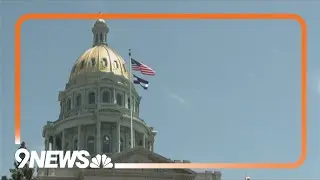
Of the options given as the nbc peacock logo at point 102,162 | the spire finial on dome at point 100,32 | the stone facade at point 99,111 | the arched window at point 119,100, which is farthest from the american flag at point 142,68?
the spire finial on dome at point 100,32

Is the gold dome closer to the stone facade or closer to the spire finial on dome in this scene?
the stone facade

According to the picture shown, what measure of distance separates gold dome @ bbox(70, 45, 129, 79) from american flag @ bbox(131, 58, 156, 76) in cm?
1893

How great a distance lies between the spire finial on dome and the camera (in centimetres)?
8831

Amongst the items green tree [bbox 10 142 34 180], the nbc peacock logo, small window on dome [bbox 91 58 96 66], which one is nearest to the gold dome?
small window on dome [bbox 91 58 96 66]

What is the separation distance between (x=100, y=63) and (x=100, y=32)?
256 inches

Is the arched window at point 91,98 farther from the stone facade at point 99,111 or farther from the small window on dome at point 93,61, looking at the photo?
the small window on dome at point 93,61

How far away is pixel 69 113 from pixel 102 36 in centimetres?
1166

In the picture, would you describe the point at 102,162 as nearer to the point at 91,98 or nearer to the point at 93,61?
the point at 91,98

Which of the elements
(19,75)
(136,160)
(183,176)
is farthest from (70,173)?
(19,75)

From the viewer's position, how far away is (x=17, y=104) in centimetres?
3033

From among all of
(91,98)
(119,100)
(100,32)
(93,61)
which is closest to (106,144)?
(119,100)

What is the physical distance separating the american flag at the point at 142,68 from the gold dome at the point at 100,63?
1893cm

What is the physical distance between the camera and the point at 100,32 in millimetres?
88812

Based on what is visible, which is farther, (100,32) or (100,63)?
(100,32)
